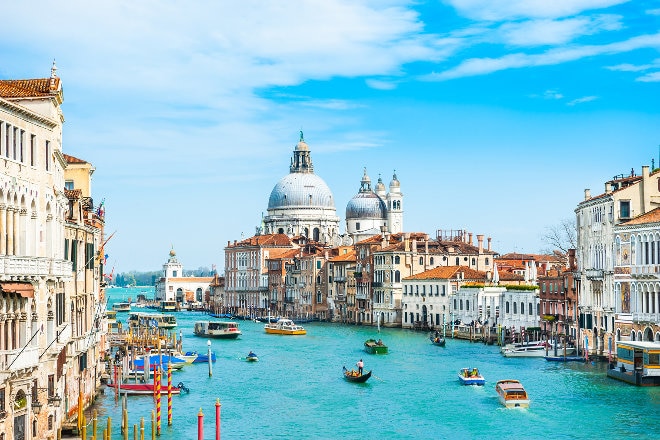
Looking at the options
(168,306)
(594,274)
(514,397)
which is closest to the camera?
(514,397)

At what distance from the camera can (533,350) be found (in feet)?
135

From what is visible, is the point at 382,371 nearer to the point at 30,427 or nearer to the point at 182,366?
the point at 182,366

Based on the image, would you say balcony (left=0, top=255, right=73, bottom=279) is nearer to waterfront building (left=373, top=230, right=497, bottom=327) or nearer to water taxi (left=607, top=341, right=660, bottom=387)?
water taxi (left=607, top=341, right=660, bottom=387)

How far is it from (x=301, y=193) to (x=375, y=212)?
969cm

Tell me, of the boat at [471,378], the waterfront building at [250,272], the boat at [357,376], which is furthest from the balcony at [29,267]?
the waterfront building at [250,272]

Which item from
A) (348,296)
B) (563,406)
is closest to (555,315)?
(563,406)

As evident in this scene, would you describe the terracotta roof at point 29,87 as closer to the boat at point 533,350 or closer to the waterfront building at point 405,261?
the boat at point 533,350

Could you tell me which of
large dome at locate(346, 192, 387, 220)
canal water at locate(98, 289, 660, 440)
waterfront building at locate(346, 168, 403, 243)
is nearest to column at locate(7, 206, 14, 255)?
canal water at locate(98, 289, 660, 440)

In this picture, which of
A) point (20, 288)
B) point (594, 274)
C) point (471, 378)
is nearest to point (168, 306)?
point (594, 274)

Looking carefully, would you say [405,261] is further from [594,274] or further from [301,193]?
[301,193]

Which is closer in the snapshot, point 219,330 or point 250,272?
point 219,330

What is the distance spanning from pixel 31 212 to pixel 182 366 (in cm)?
2304

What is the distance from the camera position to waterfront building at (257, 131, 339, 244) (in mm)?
104812

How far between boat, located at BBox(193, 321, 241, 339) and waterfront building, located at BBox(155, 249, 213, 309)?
54.9 m
